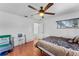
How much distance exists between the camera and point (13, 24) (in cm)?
333

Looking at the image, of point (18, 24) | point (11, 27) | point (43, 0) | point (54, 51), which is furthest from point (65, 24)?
point (43, 0)

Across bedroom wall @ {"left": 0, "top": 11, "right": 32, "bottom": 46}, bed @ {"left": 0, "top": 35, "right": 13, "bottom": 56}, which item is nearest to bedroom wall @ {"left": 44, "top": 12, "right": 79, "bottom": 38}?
bedroom wall @ {"left": 0, "top": 11, "right": 32, "bottom": 46}

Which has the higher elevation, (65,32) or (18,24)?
(18,24)

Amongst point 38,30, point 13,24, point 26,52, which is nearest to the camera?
point 26,52

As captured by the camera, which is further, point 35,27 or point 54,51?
point 35,27

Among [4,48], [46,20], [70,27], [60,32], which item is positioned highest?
[46,20]

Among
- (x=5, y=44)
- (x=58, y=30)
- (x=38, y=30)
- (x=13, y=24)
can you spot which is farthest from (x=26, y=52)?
(x=38, y=30)

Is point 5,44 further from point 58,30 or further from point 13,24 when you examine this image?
point 58,30

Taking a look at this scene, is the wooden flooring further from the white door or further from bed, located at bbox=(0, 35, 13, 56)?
the white door

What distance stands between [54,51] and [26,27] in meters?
2.50

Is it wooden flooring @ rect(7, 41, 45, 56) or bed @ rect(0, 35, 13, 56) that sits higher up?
bed @ rect(0, 35, 13, 56)

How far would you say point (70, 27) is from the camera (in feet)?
9.98

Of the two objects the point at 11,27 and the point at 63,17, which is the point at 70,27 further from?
the point at 11,27

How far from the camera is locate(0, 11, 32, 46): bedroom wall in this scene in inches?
116
